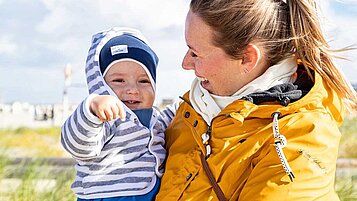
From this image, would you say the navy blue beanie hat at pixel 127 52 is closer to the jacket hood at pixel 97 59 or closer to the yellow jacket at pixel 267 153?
the jacket hood at pixel 97 59

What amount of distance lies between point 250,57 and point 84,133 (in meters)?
0.64

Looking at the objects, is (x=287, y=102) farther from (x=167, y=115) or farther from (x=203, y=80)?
(x=167, y=115)

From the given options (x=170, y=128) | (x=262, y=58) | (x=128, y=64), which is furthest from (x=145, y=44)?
(x=262, y=58)

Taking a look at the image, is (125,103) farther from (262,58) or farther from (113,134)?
(262,58)

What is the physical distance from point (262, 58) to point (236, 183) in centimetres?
44

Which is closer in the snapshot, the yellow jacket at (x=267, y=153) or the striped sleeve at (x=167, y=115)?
the yellow jacket at (x=267, y=153)

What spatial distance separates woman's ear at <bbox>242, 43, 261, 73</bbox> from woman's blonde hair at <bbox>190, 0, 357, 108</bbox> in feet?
0.06

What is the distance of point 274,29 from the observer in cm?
262

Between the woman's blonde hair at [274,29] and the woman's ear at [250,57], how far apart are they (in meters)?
0.02

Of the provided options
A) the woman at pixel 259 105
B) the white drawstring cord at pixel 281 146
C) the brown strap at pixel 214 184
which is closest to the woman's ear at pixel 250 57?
the woman at pixel 259 105

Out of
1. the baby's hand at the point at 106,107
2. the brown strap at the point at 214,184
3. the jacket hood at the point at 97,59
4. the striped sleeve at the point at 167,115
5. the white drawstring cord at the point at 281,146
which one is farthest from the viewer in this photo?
the striped sleeve at the point at 167,115

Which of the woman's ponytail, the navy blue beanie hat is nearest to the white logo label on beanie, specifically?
the navy blue beanie hat

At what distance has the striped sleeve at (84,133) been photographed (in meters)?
2.69

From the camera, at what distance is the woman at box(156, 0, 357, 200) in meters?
2.47
